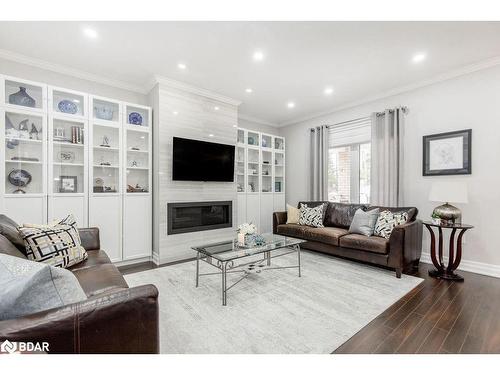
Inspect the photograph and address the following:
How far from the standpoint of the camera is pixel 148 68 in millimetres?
3320

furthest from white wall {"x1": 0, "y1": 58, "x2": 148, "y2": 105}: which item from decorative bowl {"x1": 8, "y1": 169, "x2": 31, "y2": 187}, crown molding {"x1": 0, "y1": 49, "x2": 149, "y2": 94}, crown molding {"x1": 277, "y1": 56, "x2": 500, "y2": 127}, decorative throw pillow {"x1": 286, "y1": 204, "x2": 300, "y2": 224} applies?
crown molding {"x1": 277, "y1": 56, "x2": 500, "y2": 127}

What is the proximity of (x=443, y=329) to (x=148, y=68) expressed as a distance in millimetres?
4300

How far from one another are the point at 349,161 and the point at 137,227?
13.3 feet

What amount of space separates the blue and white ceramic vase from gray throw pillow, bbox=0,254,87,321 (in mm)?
2857

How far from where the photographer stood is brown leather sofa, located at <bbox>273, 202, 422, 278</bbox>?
9.80ft

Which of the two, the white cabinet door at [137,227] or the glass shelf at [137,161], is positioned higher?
the glass shelf at [137,161]

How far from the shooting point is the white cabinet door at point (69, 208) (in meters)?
2.97

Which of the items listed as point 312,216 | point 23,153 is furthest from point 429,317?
point 23,153

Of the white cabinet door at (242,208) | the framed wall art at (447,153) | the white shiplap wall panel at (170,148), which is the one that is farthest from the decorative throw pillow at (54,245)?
the framed wall art at (447,153)

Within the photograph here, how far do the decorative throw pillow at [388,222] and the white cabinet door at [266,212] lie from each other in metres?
2.37

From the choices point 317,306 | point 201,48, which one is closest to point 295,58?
point 201,48

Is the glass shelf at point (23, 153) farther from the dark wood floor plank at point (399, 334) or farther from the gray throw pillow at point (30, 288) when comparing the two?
the dark wood floor plank at point (399, 334)

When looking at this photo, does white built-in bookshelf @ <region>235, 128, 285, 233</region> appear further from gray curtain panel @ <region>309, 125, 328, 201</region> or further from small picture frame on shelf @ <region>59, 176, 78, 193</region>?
small picture frame on shelf @ <region>59, 176, 78, 193</region>
